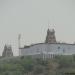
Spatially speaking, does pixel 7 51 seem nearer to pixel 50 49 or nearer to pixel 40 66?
pixel 50 49

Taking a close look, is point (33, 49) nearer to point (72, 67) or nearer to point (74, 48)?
point (74, 48)

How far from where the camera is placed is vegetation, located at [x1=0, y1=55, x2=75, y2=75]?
32312 millimetres

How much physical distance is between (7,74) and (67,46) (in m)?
13.2

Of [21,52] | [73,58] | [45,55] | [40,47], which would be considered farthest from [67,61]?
[21,52]

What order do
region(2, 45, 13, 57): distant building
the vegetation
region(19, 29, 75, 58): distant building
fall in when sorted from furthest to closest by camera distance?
region(2, 45, 13, 57): distant building → region(19, 29, 75, 58): distant building → the vegetation

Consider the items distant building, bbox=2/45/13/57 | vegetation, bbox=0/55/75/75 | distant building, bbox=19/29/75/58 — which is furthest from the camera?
distant building, bbox=2/45/13/57

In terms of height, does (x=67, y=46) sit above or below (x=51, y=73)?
above

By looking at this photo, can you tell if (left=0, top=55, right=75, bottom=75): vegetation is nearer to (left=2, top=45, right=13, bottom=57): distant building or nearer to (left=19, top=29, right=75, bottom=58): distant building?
(left=19, top=29, right=75, bottom=58): distant building

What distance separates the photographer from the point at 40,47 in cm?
4103

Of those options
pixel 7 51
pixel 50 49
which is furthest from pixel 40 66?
pixel 7 51

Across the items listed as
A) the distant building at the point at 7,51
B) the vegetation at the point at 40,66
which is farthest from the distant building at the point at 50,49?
the distant building at the point at 7,51

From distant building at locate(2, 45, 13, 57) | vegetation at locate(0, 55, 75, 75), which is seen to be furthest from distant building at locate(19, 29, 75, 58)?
distant building at locate(2, 45, 13, 57)

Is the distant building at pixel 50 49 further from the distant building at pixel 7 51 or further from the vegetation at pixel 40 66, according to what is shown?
the distant building at pixel 7 51

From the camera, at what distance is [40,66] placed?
111 ft
